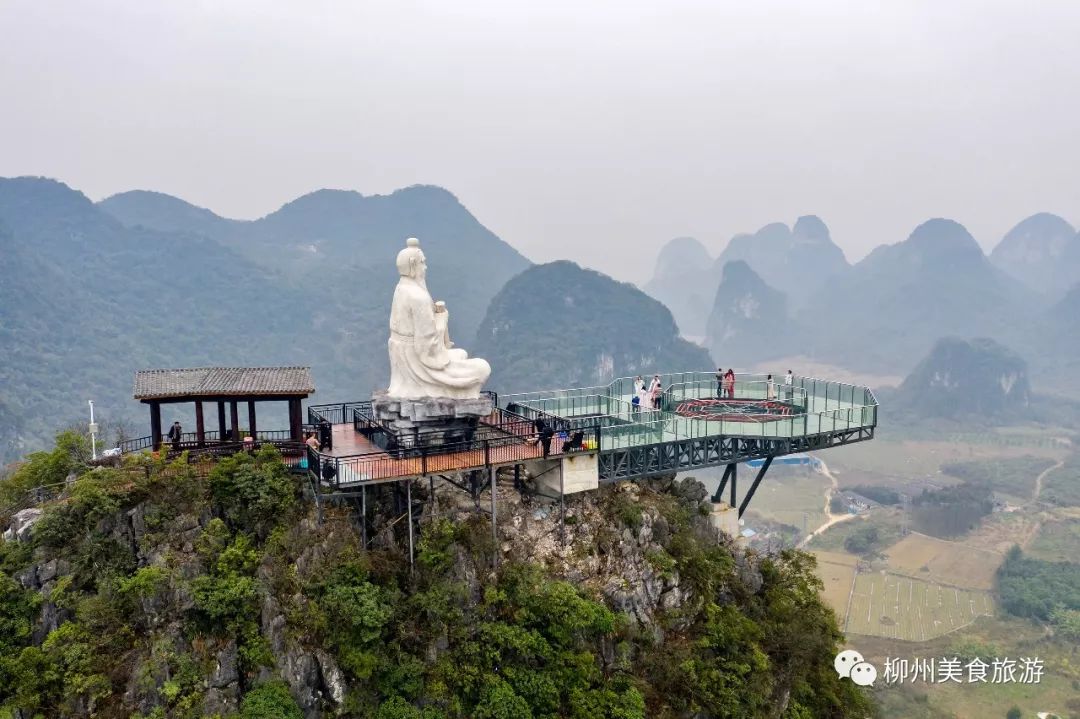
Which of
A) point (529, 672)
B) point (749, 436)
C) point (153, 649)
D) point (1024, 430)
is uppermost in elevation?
point (749, 436)

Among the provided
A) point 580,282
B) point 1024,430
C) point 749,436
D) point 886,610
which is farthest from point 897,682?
point 1024,430

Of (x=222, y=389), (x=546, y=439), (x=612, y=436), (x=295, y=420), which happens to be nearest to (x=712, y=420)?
(x=612, y=436)

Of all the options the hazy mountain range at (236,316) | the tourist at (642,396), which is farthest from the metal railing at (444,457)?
the hazy mountain range at (236,316)

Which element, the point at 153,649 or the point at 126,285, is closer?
the point at 153,649

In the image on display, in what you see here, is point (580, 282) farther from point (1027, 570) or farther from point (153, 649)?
point (153, 649)

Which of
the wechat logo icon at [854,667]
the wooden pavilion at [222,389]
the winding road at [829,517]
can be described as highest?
the wooden pavilion at [222,389]

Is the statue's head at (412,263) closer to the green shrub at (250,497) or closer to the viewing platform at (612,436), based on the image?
the viewing platform at (612,436)

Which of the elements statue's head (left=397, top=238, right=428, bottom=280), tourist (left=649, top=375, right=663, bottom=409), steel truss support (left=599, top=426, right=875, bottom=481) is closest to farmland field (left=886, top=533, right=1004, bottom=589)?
steel truss support (left=599, top=426, right=875, bottom=481)

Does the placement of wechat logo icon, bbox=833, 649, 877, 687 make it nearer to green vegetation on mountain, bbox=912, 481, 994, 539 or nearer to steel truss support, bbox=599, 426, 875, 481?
steel truss support, bbox=599, 426, 875, 481
